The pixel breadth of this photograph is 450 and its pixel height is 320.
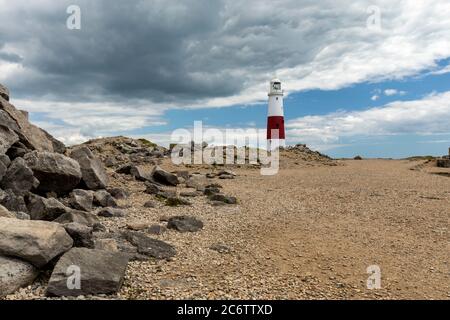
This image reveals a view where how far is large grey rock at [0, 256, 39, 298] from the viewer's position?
9094 millimetres

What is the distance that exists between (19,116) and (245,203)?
1254 centimetres

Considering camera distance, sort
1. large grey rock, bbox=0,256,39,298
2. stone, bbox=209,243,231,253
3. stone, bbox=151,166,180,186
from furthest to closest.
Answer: stone, bbox=151,166,180,186 < stone, bbox=209,243,231,253 < large grey rock, bbox=0,256,39,298

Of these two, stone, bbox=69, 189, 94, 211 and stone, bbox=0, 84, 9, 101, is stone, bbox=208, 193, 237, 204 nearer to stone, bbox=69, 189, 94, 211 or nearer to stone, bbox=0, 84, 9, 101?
stone, bbox=69, 189, 94, 211

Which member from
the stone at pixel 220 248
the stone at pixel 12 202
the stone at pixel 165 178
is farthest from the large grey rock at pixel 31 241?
the stone at pixel 165 178

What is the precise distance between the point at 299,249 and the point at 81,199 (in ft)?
32.1

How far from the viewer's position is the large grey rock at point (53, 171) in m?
17.1

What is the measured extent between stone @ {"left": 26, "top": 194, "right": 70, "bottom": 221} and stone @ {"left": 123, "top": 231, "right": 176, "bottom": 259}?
8.95ft

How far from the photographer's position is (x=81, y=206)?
683 inches

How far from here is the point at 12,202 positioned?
1442 cm

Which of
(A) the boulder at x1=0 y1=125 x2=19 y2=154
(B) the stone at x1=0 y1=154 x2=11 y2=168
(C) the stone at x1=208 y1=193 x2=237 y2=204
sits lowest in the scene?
(C) the stone at x1=208 y1=193 x2=237 y2=204

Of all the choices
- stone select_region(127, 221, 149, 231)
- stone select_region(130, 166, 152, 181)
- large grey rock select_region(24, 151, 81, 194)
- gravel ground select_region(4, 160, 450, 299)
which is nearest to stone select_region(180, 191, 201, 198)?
gravel ground select_region(4, 160, 450, 299)

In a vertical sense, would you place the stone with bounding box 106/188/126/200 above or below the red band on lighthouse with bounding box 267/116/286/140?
below
